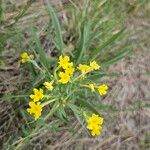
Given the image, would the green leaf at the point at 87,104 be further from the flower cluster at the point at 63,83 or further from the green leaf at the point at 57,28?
the green leaf at the point at 57,28

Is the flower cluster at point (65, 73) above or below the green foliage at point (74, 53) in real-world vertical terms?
above

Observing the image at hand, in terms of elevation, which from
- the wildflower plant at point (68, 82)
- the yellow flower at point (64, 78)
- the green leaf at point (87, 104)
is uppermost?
the yellow flower at point (64, 78)

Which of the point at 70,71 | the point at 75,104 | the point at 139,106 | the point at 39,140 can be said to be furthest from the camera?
the point at 139,106

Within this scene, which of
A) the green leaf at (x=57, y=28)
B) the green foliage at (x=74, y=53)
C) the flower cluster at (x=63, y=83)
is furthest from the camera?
the green leaf at (x=57, y=28)

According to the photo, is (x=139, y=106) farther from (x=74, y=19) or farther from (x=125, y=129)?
(x=74, y=19)

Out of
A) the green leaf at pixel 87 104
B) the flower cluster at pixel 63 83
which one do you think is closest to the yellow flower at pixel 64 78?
the flower cluster at pixel 63 83

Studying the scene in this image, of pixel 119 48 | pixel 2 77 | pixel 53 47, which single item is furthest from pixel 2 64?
pixel 119 48

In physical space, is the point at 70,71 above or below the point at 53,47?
above

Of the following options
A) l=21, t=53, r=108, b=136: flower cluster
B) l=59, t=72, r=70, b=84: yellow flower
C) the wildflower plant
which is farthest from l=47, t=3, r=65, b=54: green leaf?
l=59, t=72, r=70, b=84: yellow flower

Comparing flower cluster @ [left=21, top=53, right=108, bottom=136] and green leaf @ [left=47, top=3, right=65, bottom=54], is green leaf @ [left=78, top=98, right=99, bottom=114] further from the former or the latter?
green leaf @ [left=47, top=3, right=65, bottom=54]

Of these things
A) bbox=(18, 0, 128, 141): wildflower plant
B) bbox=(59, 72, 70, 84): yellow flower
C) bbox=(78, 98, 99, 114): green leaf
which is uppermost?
bbox=(59, 72, 70, 84): yellow flower

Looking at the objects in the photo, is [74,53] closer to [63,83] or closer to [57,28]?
[57,28]
